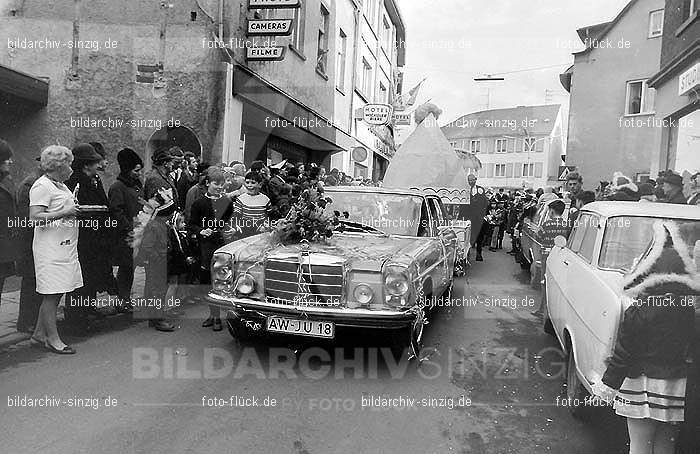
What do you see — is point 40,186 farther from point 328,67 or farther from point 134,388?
point 328,67

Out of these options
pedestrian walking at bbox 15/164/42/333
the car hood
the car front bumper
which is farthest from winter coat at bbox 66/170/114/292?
the car front bumper

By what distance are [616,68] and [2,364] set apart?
82.2 ft

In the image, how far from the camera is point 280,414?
4.20 m

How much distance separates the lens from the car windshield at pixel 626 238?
4238 millimetres

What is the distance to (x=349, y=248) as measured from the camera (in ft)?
17.7

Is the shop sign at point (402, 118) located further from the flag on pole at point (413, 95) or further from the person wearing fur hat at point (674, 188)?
the person wearing fur hat at point (674, 188)

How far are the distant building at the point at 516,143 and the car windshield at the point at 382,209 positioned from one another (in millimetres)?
51022

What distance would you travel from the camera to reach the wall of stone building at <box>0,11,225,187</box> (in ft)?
35.6

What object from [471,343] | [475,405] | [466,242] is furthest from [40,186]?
[466,242]

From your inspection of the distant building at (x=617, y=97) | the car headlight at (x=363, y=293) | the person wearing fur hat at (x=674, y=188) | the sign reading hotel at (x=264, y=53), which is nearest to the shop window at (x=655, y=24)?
the distant building at (x=617, y=97)

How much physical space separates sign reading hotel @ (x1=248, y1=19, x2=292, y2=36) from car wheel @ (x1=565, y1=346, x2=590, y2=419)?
9.24 metres

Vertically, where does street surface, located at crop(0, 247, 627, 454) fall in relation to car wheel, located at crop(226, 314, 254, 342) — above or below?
below

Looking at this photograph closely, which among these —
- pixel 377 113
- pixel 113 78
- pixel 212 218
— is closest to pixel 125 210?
pixel 212 218

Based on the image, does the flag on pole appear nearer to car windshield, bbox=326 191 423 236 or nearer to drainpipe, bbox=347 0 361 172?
drainpipe, bbox=347 0 361 172
